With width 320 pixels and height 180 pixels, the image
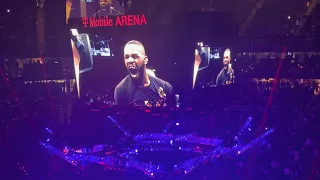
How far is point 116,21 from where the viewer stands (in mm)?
13047

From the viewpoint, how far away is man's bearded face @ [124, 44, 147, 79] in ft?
43.0

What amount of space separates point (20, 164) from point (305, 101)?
968cm

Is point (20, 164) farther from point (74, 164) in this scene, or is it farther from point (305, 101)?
point (305, 101)

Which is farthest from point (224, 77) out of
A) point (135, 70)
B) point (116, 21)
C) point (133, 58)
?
point (116, 21)

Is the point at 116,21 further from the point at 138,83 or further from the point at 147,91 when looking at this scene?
the point at 147,91

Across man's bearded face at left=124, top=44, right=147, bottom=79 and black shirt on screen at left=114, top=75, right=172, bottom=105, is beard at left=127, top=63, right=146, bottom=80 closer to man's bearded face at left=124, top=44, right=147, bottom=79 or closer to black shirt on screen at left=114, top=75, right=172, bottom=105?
man's bearded face at left=124, top=44, right=147, bottom=79

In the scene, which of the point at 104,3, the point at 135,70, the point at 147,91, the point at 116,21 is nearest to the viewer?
the point at 116,21

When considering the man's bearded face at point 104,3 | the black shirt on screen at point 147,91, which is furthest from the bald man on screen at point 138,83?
the man's bearded face at point 104,3

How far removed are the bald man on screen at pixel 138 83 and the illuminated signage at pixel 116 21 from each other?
2.21 ft

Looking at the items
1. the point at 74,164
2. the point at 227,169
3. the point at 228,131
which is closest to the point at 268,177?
the point at 227,169

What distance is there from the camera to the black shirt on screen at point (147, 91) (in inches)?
523

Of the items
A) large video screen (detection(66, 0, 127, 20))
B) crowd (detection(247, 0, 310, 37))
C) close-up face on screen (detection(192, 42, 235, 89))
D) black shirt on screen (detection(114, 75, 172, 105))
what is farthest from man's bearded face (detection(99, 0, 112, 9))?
crowd (detection(247, 0, 310, 37))

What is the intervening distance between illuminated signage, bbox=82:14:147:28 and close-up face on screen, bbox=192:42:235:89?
2.20 meters

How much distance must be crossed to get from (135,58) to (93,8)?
2658 millimetres
